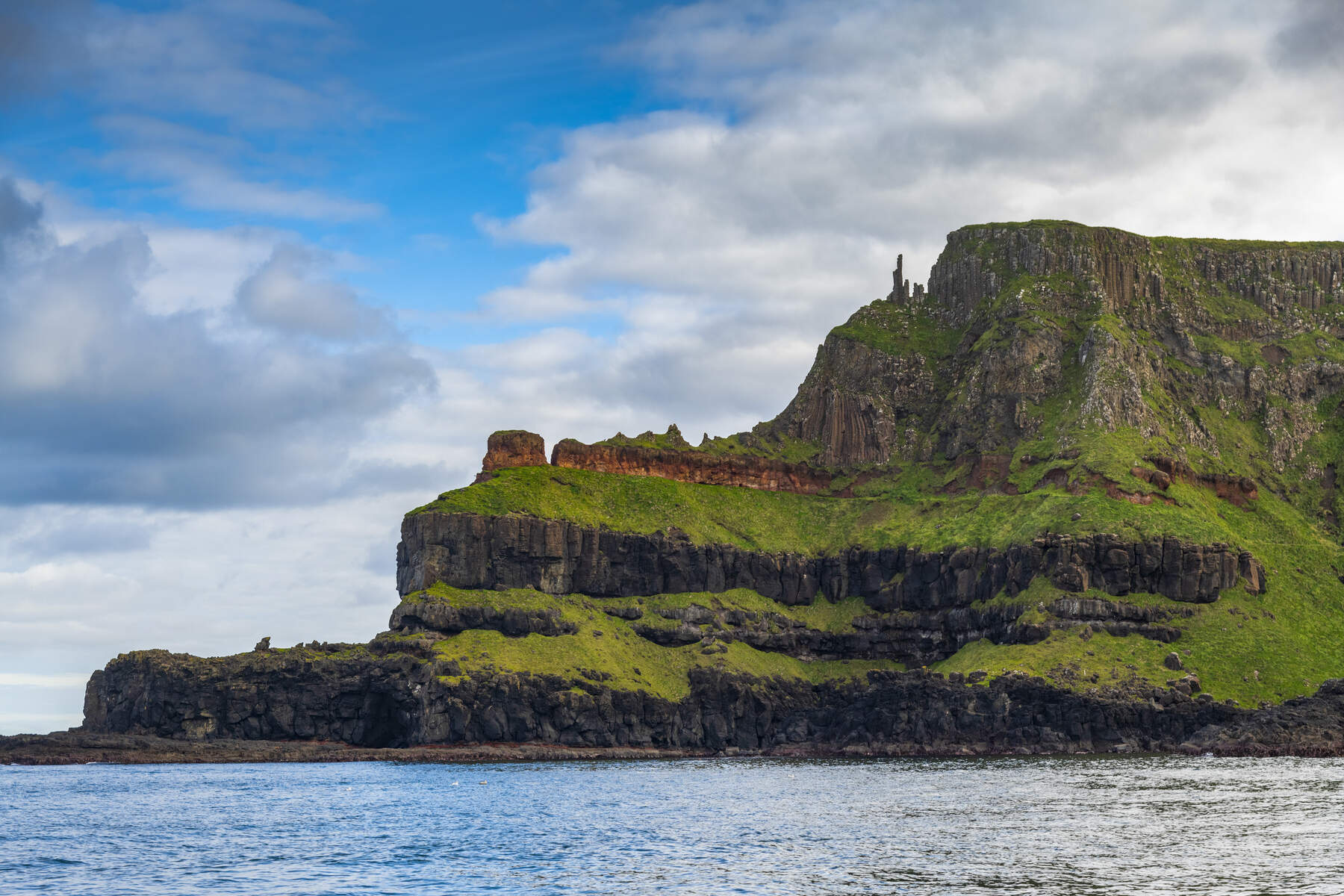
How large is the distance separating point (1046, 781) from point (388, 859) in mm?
76966

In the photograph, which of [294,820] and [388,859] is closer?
[388,859]

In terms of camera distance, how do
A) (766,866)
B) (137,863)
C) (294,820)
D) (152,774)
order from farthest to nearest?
(152,774), (294,820), (137,863), (766,866)

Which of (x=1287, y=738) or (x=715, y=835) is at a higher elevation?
(x=1287, y=738)

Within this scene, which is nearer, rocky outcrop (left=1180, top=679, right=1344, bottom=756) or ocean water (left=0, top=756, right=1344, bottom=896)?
ocean water (left=0, top=756, right=1344, bottom=896)

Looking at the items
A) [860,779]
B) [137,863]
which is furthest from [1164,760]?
[137,863]

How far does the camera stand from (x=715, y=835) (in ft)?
339

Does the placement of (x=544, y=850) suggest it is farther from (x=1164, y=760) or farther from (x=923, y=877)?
(x=1164, y=760)

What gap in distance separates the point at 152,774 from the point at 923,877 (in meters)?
146

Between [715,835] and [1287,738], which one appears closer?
[715,835]

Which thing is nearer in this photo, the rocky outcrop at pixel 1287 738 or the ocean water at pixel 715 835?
the ocean water at pixel 715 835

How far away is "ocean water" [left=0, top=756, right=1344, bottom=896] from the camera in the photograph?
3150 inches

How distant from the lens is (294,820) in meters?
120

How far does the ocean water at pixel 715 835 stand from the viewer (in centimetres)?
8000

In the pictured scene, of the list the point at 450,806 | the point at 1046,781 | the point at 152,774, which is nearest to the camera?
the point at 450,806
